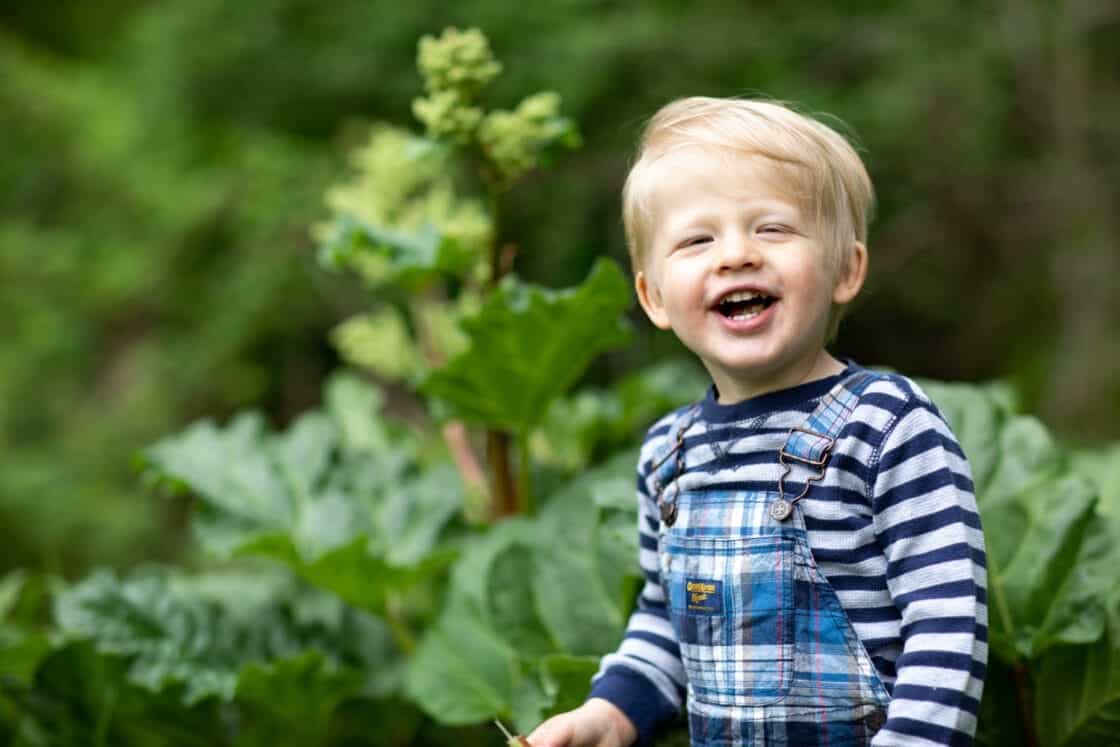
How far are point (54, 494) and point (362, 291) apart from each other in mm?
1362

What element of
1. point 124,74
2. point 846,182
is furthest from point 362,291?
point 846,182

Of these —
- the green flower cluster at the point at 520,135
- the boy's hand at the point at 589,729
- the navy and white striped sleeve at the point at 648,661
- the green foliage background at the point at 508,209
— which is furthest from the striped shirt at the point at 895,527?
the green foliage background at the point at 508,209

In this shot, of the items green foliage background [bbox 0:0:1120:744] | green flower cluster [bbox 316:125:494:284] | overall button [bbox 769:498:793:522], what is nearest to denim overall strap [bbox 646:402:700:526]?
overall button [bbox 769:498:793:522]

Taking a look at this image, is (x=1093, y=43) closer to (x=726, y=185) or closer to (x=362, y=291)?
(x=362, y=291)

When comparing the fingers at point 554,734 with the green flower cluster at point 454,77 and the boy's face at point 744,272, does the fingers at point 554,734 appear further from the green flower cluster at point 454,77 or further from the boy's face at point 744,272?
the green flower cluster at point 454,77

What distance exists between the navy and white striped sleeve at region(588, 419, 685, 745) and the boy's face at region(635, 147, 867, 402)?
7.1 inches

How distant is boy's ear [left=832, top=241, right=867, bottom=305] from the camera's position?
109cm

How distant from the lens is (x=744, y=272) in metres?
1.04

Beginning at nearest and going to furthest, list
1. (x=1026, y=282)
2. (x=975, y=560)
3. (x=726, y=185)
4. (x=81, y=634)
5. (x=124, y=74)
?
(x=975, y=560)
(x=726, y=185)
(x=81, y=634)
(x=1026, y=282)
(x=124, y=74)

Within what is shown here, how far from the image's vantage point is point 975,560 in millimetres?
951

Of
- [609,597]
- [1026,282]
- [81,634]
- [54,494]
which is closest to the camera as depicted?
[609,597]

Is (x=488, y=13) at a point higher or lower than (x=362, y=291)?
higher

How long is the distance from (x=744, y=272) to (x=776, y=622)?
1.00ft

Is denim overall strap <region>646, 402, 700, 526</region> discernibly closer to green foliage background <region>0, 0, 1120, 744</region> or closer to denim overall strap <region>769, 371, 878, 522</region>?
denim overall strap <region>769, 371, 878, 522</region>
